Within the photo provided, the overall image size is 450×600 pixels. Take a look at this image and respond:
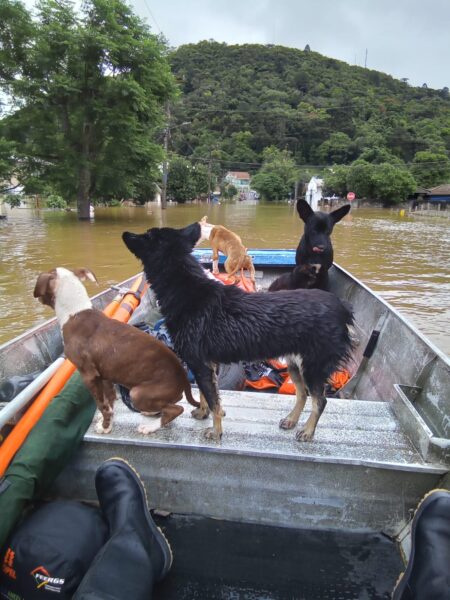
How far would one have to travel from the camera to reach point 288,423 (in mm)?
2945

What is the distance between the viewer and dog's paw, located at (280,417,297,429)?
293 cm

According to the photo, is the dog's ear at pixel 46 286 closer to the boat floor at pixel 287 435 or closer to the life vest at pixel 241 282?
the boat floor at pixel 287 435

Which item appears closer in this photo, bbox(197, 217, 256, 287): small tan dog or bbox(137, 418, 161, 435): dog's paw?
bbox(137, 418, 161, 435): dog's paw

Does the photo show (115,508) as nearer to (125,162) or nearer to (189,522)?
(189,522)

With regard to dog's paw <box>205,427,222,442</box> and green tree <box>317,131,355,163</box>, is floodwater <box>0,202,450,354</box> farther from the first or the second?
green tree <box>317,131,355,163</box>

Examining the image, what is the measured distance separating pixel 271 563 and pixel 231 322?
1.54 metres

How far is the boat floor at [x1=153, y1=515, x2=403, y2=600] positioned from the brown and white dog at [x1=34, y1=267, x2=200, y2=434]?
2.61ft

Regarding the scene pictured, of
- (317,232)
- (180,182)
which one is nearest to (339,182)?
(180,182)

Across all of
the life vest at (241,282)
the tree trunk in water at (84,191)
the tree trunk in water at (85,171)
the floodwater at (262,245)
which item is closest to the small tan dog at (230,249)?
the life vest at (241,282)

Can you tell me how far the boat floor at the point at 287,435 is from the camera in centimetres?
248

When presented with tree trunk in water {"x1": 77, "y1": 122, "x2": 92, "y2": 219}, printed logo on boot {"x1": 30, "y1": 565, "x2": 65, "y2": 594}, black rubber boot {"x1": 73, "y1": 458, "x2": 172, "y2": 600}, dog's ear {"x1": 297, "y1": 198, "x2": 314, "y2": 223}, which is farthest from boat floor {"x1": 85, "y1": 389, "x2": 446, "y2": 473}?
tree trunk in water {"x1": 77, "y1": 122, "x2": 92, "y2": 219}

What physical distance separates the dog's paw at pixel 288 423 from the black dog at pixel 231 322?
16cm

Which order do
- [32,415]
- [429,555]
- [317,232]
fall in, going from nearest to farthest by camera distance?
[429,555], [32,415], [317,232]

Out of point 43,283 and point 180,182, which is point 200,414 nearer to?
point 43,283
